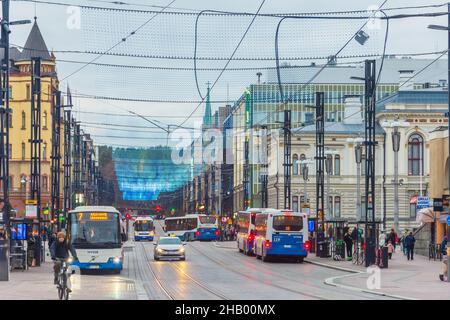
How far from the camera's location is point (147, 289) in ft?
112

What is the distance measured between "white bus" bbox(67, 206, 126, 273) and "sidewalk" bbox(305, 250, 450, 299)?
974cm

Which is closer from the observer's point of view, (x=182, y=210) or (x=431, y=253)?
(x=431, y=253)

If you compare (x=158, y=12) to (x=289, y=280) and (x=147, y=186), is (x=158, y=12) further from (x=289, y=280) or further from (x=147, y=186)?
(x=147, y=186)

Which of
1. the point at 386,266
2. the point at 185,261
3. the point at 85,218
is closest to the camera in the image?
the point at 85,218

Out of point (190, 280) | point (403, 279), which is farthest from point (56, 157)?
point (403, 279)

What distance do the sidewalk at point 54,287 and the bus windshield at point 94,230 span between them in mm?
1668

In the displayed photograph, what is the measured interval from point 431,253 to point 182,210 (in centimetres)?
13125

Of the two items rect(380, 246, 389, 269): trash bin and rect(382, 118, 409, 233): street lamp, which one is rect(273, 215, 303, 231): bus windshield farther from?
rect(380, 246, 389, 269): trash bin

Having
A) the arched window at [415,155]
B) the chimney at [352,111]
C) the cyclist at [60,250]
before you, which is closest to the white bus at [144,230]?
the chimney at [352,111]

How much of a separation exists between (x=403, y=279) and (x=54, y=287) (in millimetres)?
14091

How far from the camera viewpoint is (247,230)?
69.0m

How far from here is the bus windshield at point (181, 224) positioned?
→ 106500 mm

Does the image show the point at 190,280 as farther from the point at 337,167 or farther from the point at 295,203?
the point at 337,167
